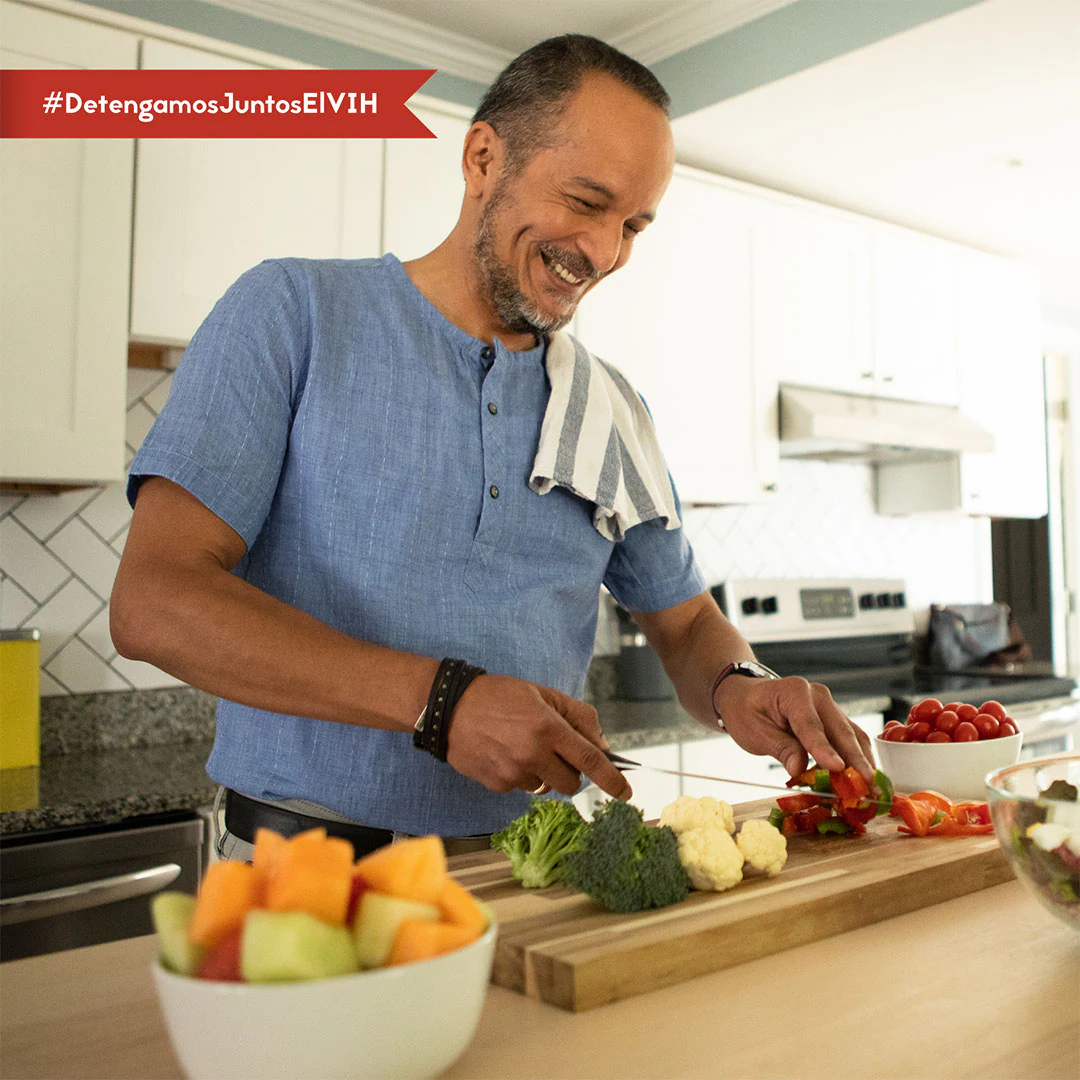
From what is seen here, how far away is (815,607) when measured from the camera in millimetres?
3582

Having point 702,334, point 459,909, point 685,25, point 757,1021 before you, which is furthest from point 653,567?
point 685,25

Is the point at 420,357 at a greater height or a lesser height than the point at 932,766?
greater

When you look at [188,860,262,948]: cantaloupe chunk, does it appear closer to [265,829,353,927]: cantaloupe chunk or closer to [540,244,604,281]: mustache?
[265,829,353,927]: cantaloupe chunk

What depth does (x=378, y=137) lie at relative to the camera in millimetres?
2451

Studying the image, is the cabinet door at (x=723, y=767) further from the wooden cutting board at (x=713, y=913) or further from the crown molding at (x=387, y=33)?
the crown molding at (x=387, y=33)

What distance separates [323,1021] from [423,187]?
224 cm

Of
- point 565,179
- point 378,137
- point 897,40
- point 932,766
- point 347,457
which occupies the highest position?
point 897,40

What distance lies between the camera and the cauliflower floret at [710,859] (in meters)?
0.92

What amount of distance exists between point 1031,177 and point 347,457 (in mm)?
2760

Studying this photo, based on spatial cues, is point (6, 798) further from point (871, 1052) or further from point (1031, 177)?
point (1031, 177)

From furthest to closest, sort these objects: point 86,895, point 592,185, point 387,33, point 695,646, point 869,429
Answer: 1. point 869,429
2. point 387,33
3. point 86,895
4. point 695,646
5. point 592,185

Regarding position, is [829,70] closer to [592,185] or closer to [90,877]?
[592,185]

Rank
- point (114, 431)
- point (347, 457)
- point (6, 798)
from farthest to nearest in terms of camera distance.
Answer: point (114, 431) < point (6, 798) < point (347, 457)

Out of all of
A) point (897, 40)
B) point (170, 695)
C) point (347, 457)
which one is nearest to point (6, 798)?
point (170, 695)
